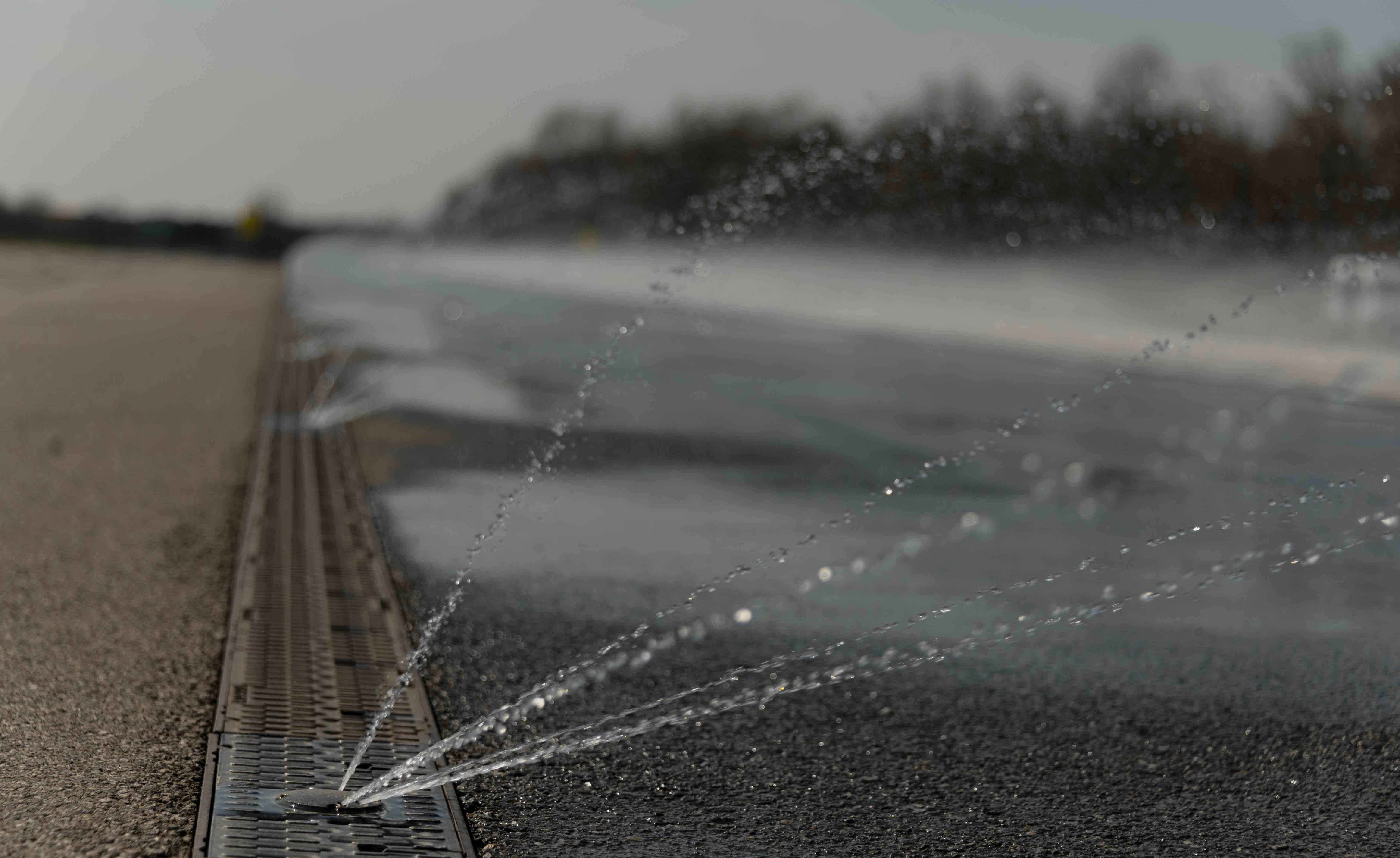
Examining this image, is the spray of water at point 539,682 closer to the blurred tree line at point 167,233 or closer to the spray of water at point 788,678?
the spray of water at point 788,678

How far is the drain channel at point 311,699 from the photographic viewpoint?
3.14 metres

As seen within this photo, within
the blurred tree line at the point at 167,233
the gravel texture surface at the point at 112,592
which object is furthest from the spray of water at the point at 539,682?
the blurred tree line at the point at 167,233

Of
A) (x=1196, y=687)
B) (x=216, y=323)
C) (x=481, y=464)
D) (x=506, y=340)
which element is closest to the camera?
(x=1196, y=687)

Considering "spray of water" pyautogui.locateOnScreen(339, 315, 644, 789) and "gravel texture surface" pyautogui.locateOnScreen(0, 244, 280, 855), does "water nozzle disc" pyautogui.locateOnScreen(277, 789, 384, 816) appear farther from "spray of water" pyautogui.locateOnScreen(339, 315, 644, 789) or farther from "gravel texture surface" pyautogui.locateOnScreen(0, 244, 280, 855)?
"gravel texture surface" pyautogui.locateOnScreen(0, 244, 280, 855)

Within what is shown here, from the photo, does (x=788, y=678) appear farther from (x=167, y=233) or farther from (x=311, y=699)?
(x=167, y=233)

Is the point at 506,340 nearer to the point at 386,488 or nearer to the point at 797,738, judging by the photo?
the point at 386,488

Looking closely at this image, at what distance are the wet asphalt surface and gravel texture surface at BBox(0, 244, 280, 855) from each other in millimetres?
803

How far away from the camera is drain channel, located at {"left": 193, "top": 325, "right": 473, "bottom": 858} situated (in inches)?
124

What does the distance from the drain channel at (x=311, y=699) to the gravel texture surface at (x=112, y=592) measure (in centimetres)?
9

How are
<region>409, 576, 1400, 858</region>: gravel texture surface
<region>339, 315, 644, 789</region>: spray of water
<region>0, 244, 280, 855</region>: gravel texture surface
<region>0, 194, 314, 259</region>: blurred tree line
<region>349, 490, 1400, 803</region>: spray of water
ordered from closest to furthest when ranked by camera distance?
<region>0, 244, 280, 855</region>: gravel texture surface, <region>409, 576, 1400, 858</region>: gravel texture surface, <region>349, 490, 1400, 803</region>: spray of water, <region>339, 315, 644, 789</region>: spray of water, <region>0, 194, 314, 259</region>: blurred tree line

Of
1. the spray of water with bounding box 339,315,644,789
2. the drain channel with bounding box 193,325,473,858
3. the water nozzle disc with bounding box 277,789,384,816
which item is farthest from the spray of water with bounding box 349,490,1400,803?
the spray of water with bounding box 339,315,644,789

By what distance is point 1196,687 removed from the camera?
480 cm

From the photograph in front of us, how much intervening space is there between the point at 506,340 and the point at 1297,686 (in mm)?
18407

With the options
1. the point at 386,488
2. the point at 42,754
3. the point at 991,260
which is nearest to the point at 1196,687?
the point at 42,754
